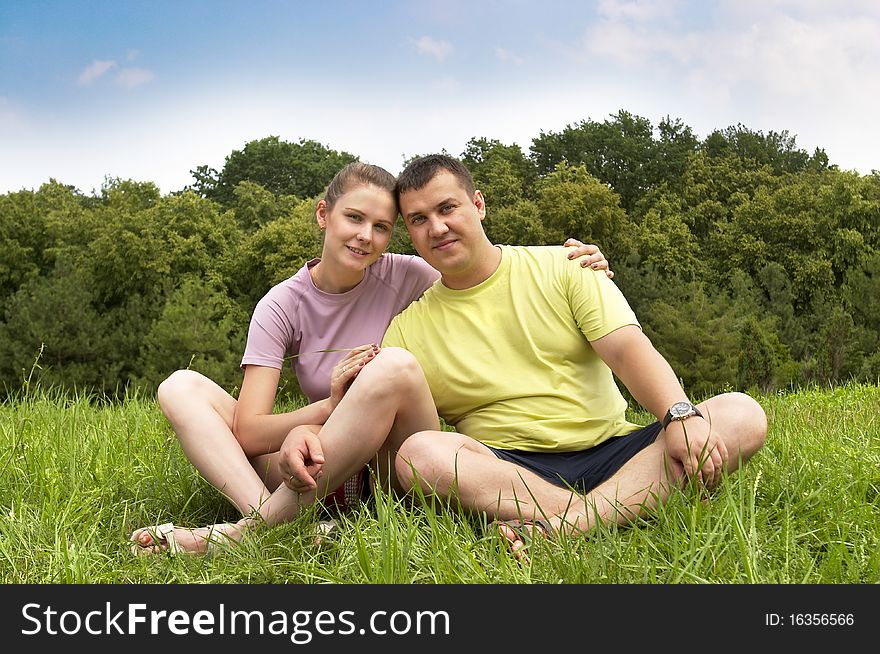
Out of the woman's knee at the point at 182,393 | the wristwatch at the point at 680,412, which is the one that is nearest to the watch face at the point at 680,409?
the wristwatch at the point at 680,412

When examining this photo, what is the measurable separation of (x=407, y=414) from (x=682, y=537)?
94 cm

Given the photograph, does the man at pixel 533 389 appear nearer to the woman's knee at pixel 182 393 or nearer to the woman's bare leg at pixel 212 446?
the woman's bare leg at pixel 212 446

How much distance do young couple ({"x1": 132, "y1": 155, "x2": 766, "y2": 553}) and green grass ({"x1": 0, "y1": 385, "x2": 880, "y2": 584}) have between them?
127 millimetres

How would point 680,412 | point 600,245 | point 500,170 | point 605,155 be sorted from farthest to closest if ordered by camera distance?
point 605,155 → point 500,170 → point 600,245 → point 680,412

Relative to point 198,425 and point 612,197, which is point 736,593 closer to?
point 198,425

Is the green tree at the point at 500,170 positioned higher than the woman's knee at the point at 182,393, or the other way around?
the green tree at the point at 500,170

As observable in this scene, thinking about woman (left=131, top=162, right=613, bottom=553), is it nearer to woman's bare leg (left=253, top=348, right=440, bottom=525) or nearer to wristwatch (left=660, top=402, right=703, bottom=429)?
woman's bare leg (left=253, top=348, right=440, bottom=525)

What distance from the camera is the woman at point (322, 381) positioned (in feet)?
9.40

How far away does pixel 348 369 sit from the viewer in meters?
2.91

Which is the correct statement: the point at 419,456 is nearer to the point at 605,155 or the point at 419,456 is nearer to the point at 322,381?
the point at 322,381

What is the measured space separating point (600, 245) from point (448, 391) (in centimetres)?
2510

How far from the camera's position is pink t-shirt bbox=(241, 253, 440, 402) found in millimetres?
3252

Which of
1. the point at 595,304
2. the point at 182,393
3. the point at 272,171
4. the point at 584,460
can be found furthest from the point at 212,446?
the point at 272,171

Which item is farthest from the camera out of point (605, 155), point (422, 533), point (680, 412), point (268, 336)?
point (605, 155)
